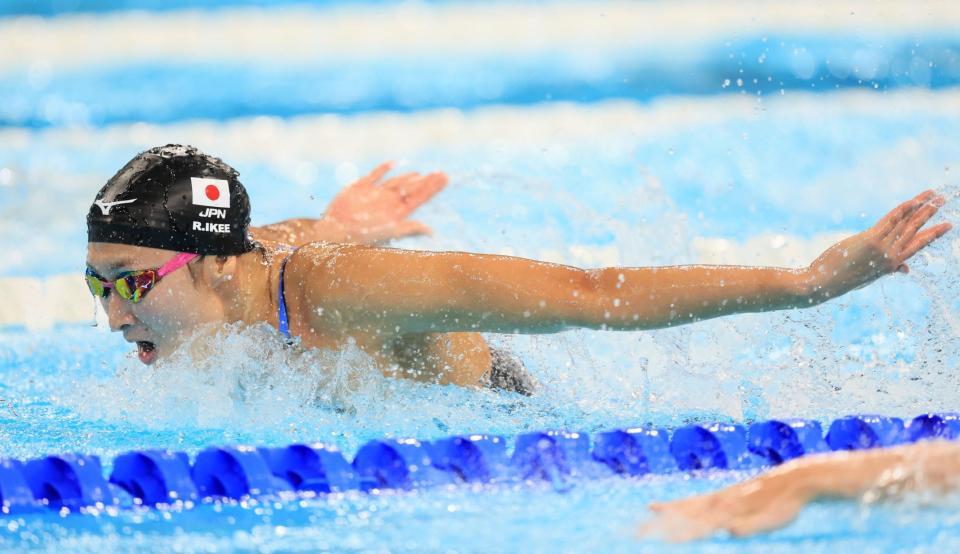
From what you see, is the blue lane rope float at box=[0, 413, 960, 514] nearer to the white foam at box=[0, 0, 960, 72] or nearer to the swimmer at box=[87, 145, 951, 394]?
the swimmer at box=[87, 145, 951, 394]

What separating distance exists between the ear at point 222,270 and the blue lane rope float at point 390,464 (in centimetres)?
42

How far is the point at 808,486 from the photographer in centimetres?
158

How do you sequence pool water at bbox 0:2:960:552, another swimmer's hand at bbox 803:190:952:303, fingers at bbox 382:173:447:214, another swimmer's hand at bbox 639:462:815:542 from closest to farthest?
another swimmer's hand at bbox 639:462:815:542
pool water at bbox 0:2:960:552
another swimmer's hand at bbox 803:190:952:303
fingers at bbox 382:173:447:214

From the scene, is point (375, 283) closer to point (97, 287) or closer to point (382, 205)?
point (97, 287)

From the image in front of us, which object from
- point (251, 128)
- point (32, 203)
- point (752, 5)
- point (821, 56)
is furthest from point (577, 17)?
point (32, 203)

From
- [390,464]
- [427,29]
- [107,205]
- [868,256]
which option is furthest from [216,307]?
[427,29]

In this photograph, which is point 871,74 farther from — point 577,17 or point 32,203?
point 32,203

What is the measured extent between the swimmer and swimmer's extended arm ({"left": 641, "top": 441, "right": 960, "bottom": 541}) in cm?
63

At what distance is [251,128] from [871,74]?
10.3ft

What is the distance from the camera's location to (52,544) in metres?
1.98

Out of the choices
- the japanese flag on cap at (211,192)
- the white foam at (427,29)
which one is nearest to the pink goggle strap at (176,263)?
the japanese flag on cap at (211,192)

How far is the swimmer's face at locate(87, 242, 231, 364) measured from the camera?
2469mm

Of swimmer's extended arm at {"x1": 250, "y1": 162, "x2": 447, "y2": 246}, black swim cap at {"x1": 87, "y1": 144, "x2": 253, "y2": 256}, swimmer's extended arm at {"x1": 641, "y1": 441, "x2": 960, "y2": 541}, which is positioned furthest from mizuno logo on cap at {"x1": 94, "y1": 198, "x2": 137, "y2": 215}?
swimmer's extended arm at {"x1": 641, "y1": 441, "x2": 960, "y2": 541}

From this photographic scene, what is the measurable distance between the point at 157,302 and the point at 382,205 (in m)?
1.28
